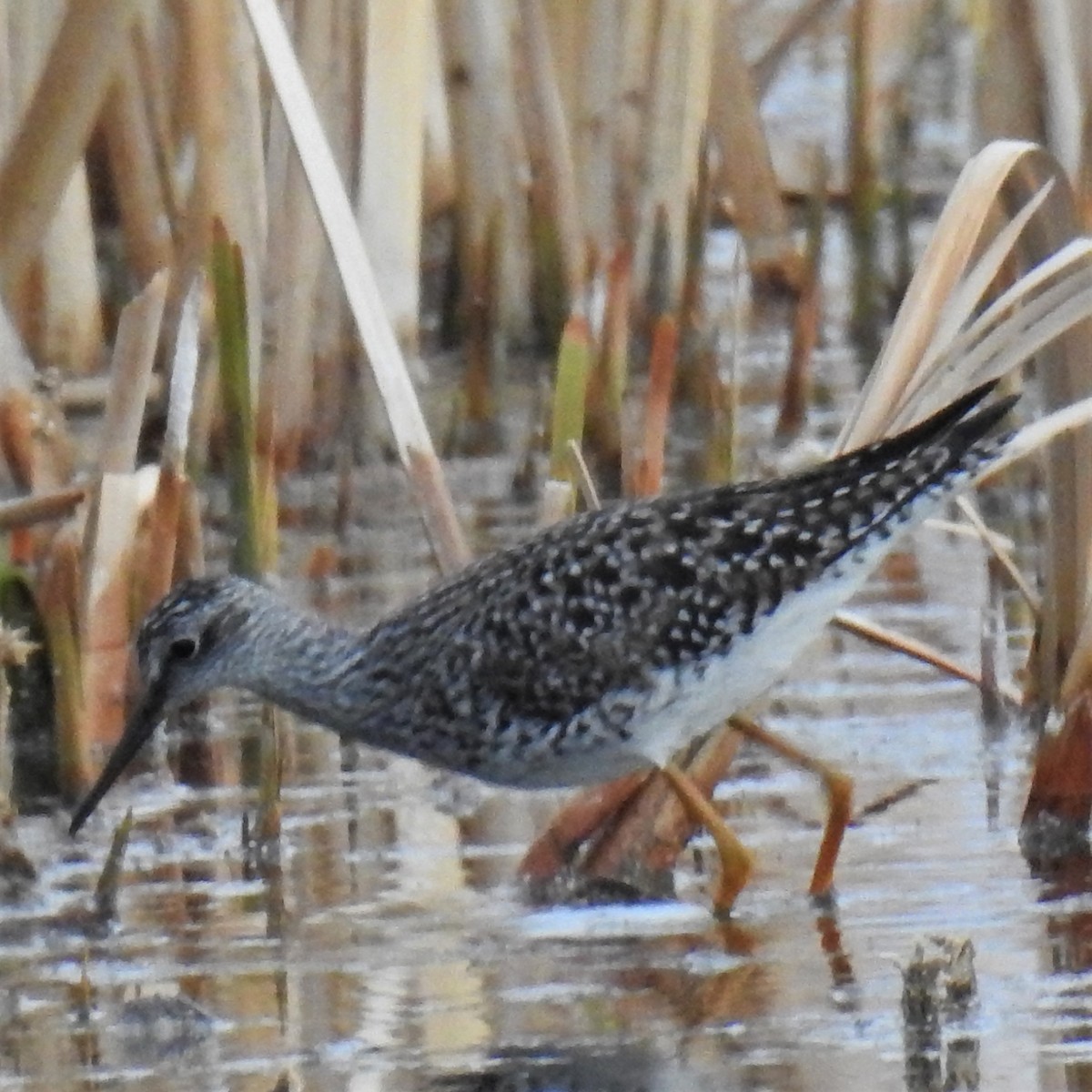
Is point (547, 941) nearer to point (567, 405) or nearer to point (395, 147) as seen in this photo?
point (567, 405)

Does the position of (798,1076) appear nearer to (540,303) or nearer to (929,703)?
(929,703)

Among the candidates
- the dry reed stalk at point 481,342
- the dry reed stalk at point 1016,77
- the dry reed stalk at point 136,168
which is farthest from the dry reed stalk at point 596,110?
the dry reed stalk at point 1016,77

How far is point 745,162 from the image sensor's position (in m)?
11.5

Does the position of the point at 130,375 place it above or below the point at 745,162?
below

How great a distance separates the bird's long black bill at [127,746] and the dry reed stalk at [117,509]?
19.8 inches

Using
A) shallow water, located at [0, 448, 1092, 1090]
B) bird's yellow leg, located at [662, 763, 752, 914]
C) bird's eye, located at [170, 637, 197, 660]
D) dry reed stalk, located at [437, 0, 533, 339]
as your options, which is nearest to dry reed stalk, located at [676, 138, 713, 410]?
dry reed stalk, located at [437, 0, 533, 339]

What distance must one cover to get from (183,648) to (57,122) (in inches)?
68.2

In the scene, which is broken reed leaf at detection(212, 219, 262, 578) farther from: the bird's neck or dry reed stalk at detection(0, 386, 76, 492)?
dry reed stalk at detection(0, 386, 76, 492)

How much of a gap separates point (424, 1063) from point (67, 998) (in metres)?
0.93

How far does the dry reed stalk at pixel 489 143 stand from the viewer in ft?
35.4

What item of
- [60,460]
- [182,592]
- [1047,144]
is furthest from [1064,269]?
[60,460]

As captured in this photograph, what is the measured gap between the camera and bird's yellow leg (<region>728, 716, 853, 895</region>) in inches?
261

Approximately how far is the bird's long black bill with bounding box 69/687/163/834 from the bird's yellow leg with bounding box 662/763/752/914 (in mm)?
1239

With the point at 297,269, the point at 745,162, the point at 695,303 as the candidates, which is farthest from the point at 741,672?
the point at 745,162
